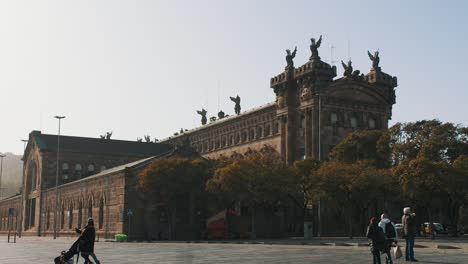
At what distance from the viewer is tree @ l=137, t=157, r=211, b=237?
6806 cm

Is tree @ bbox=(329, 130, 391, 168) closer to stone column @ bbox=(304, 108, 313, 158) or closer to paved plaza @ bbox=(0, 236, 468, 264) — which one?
stone column @ bbox=(304, 108, 313, 158)

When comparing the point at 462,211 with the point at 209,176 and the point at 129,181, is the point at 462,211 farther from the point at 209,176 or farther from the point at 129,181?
the point at 129,181

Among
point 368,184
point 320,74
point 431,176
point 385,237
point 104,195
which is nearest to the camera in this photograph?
point 385,237

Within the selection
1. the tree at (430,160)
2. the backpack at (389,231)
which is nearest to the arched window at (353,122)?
the tree at (430,160)

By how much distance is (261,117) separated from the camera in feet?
322

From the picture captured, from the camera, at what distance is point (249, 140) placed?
101m

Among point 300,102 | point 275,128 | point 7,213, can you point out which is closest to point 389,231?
point 300,102

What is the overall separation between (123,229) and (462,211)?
55.4 meters

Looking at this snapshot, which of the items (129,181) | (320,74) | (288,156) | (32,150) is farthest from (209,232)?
(32,150)

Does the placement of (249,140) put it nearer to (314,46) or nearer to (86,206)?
(314,46)

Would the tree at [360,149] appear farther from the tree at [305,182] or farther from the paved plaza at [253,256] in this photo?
the paved plaza at [253,256]

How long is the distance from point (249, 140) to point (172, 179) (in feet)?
112

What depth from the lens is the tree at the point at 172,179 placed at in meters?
68.1

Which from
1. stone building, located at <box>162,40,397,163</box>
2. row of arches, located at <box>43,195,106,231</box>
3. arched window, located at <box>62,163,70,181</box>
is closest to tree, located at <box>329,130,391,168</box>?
stone building, located at <box>162,40,397,163</box>
